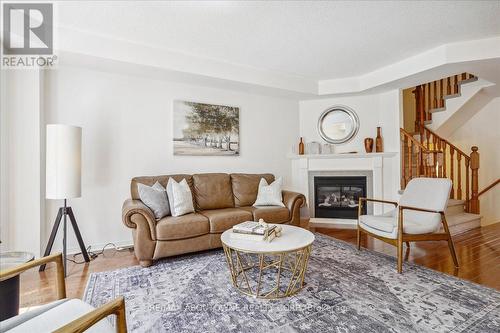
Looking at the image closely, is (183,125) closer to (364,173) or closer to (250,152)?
(250,152)

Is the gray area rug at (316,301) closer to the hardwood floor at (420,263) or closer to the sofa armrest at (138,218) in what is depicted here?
the hardwood floor at (420,263)

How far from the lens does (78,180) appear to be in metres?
2.66

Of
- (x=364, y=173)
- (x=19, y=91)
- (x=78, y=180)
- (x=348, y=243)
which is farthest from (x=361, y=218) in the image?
(x=19, y=91)

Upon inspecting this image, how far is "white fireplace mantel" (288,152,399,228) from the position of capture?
168 inches

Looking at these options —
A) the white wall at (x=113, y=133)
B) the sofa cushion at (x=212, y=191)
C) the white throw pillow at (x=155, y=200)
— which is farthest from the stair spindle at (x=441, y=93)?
the white throw pillow at (x=155, y=200)

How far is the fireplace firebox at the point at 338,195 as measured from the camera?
174 inches

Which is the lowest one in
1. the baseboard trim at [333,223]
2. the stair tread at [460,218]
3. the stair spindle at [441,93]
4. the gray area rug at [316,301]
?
the gray area rug at [316,301]

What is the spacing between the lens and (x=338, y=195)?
4516mm

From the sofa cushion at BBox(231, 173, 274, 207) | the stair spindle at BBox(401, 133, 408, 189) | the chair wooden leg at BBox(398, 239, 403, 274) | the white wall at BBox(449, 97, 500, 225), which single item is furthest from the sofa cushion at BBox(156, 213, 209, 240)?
the white wall at BBox(449, 97, 500, 225)

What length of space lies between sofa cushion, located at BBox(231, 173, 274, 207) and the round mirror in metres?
1.65

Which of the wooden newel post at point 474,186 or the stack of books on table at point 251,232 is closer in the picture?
the stack of books on table at point 251,232

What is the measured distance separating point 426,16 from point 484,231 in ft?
11.4

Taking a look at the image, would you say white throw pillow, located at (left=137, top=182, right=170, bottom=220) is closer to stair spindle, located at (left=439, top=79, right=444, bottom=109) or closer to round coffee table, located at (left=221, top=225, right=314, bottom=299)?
round coffee table, located at (left=221, top=225, right=314, bottom=299)

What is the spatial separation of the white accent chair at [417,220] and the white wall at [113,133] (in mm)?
2388
